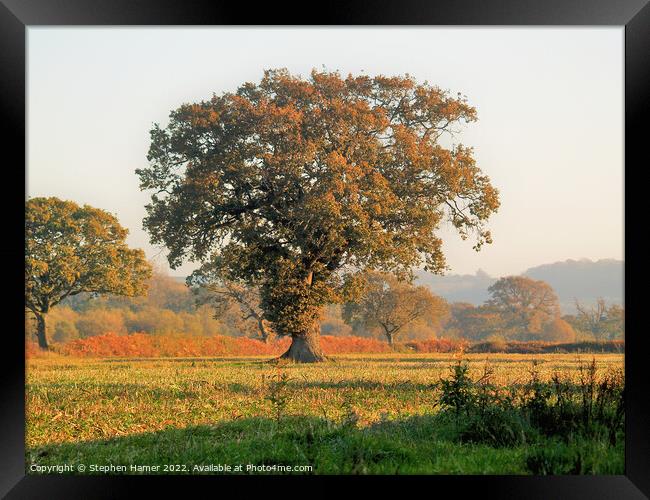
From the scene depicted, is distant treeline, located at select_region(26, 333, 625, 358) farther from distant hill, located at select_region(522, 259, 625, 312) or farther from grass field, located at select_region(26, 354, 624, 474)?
grass field, located at select_region(26, 354, 624, 474)

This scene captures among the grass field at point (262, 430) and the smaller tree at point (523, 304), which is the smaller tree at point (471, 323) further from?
the grass field at point (262, 430)

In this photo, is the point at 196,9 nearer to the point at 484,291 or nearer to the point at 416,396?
the point at 416,396

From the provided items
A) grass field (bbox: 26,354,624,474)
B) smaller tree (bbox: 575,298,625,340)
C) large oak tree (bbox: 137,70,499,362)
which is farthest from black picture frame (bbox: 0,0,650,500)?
smaller tree (bbox: 575,298,625,340)

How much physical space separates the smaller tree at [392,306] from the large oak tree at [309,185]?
160 centimetres

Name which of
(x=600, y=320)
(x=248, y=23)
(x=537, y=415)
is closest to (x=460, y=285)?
(x=600, y=320)

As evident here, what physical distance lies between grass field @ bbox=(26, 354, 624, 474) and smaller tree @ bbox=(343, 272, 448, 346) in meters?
6.19

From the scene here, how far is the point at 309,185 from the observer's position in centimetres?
1792

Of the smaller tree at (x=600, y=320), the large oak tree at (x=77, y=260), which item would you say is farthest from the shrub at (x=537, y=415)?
the large oak tree at (x=77, y=260)

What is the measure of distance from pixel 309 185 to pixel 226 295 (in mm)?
5474

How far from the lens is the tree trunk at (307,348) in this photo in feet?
66.6

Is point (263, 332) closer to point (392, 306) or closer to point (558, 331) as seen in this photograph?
point (392, 306)

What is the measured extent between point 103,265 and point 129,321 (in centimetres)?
235

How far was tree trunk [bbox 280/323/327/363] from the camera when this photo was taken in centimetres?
2030

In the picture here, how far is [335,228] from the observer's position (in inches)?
706
